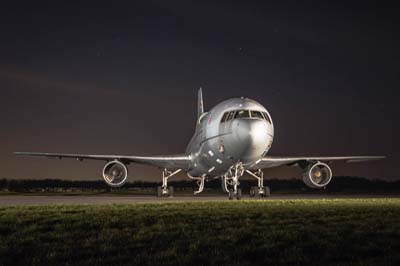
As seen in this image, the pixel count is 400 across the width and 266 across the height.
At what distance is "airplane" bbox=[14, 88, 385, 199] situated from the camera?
80.3 feet

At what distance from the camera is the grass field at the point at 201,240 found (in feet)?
24.4

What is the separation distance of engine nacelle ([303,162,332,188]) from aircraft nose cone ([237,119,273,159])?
6662 millimetres

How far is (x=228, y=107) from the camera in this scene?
26.1 meters

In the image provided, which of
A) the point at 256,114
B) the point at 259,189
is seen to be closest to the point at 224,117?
the point at 256,114

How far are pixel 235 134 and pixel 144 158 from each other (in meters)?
10.7

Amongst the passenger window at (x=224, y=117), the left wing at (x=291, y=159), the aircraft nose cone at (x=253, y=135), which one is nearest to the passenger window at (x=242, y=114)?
the aircraft nose cone at (x=253, y=135)

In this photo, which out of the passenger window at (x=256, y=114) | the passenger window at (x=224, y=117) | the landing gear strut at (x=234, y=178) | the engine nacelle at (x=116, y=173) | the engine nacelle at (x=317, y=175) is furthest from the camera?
the engine nacelle at (x=317, y=175)

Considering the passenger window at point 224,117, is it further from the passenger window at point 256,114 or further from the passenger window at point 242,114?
the passenger window at point 256,114

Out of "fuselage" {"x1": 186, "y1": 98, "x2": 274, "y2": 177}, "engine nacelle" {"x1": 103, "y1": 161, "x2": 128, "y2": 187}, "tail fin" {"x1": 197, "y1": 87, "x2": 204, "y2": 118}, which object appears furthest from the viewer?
"tail fin" {"x1": 197, "y1": 87, "x2": 204, "y2": 118}

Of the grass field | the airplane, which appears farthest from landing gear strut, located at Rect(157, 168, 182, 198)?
the grass field

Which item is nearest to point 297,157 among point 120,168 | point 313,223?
point 120,168

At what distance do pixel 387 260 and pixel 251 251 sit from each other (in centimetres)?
204

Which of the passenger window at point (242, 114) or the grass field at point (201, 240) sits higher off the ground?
the passenger window at point (242, 114)

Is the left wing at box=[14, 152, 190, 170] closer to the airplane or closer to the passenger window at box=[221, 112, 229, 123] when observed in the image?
the airplane
